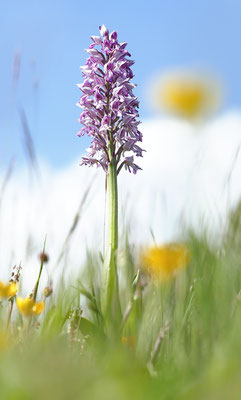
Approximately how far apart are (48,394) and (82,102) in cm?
311

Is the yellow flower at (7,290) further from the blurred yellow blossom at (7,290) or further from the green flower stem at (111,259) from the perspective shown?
the green flower stem at (111,259)

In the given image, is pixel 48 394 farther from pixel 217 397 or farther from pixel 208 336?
pixel 208 336

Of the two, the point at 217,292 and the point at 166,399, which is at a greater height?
the point at 217,292

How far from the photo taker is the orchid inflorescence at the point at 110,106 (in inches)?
148

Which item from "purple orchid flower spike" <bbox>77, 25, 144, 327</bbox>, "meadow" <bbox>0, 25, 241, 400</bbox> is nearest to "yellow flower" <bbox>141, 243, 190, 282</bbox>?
"meadow" <bbox>0, 25, 241, 400</bbox>

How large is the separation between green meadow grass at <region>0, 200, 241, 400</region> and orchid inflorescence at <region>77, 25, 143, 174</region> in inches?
33.1

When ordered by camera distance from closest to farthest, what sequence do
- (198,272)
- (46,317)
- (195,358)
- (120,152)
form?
(195,358) → (198,272) → (46,317) → (120,152)

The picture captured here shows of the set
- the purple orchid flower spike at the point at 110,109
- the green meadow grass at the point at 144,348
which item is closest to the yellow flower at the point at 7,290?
the green meadow grass at the point at 144,348

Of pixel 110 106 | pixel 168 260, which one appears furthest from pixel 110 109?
pixel 168 260

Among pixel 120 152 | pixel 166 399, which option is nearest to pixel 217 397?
pixel 166 399

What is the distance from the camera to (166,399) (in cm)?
109

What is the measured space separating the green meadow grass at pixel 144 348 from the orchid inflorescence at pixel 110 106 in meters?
0.84

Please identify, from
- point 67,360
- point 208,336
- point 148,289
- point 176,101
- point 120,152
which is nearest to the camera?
point 67,360

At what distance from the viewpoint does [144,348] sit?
6.17 feet
